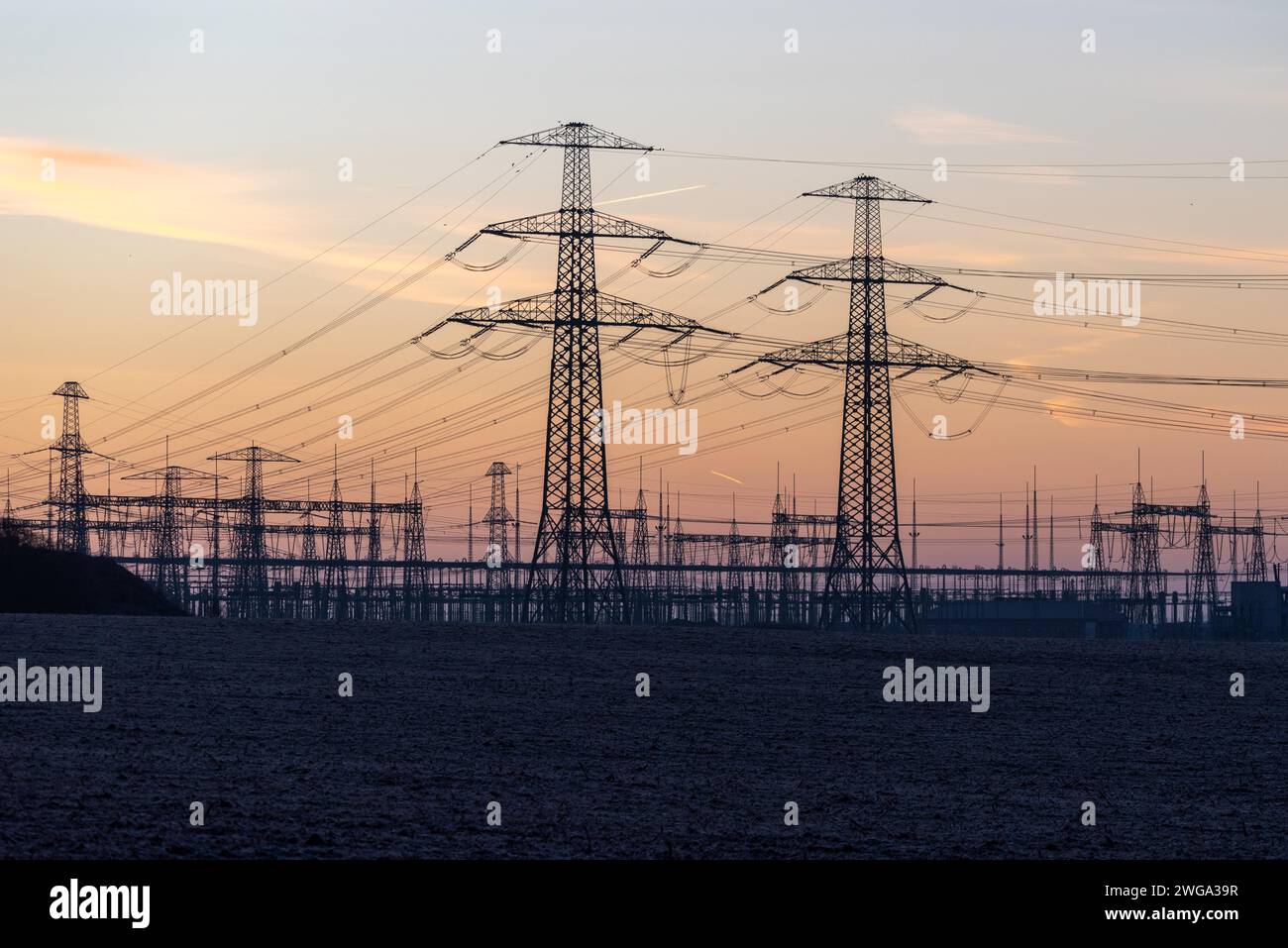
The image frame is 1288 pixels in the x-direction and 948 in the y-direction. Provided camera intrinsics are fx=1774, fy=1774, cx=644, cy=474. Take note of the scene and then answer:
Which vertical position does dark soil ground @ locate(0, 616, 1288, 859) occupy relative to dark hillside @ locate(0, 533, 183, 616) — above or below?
below

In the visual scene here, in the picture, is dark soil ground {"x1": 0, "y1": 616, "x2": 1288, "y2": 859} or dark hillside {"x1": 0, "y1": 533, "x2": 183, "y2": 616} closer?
dark soil ground {"x1": 0, "y1": 616, "x2": 1288, "y2": 859}

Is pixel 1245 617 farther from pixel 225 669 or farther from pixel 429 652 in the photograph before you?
pixel 225 669

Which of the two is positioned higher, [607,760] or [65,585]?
[65,585]

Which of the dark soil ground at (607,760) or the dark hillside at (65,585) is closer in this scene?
the dark soil ground at (607,760)

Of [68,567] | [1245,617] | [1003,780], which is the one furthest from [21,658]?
[1245,617]

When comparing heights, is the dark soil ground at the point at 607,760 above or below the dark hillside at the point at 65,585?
below

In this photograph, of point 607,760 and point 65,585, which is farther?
point 65,585
